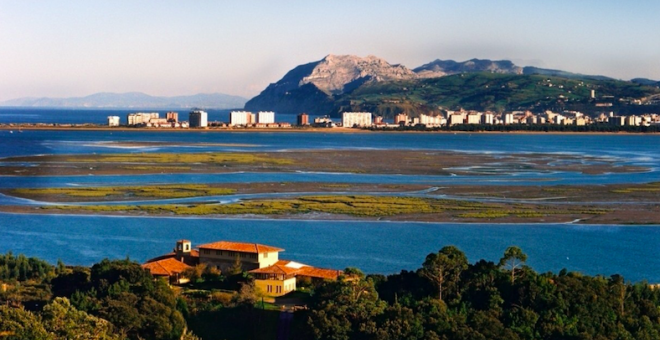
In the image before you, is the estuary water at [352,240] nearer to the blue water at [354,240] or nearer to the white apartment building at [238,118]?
the blue water at [354,240]

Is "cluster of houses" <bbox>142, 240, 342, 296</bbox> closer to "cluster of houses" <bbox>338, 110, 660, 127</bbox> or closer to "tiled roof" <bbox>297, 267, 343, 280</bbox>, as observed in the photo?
"tiled roof" <bbox>297, 267, 343, 280</bbox>

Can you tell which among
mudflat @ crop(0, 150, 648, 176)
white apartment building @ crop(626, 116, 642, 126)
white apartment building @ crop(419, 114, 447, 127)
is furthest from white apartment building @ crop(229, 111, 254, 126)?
mudflat @ crop(0, 150, 648, 176)

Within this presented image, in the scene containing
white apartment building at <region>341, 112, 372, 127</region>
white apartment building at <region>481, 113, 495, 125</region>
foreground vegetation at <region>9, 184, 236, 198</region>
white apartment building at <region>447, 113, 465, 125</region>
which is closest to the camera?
foreground vegetation at <region>9, 184, 236, 198</region>

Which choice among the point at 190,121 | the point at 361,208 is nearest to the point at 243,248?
the point at 361,208

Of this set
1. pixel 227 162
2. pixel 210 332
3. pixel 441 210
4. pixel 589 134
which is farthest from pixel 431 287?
pixel 589 134

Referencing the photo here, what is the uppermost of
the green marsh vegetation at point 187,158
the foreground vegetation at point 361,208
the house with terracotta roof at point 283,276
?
the house with terracotta roof at point 283,276

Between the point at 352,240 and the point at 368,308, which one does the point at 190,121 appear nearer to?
the point at 352,240

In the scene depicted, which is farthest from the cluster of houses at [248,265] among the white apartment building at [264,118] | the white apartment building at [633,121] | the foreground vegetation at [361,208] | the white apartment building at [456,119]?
the white apartment building at [264,118]
